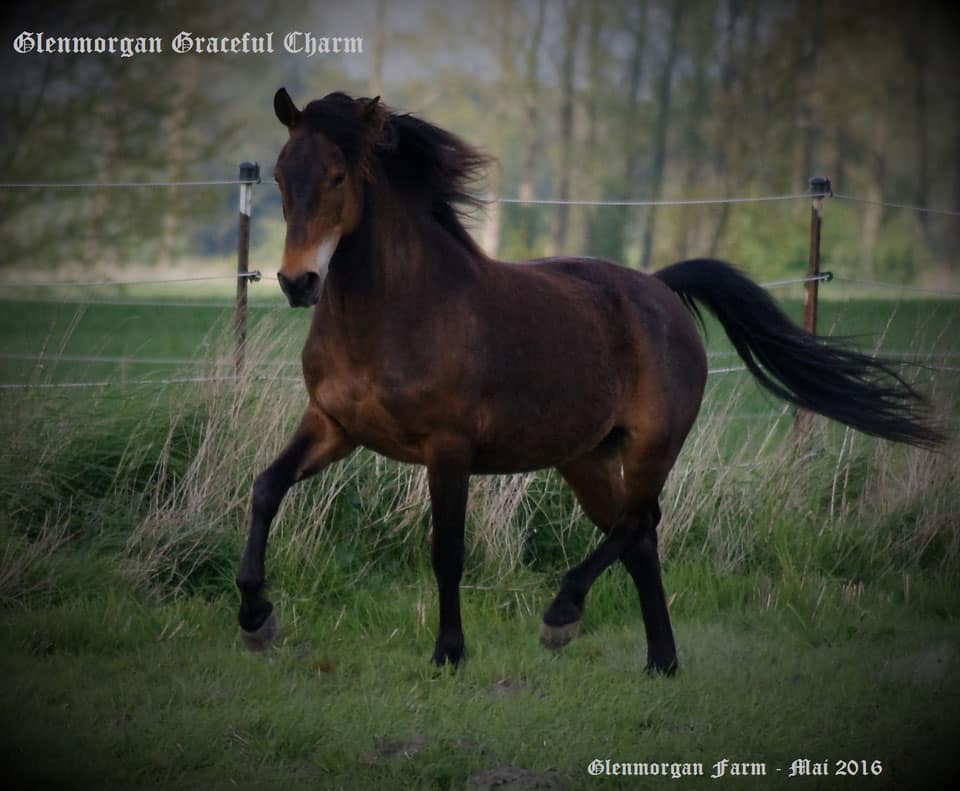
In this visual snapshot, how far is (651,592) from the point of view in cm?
551

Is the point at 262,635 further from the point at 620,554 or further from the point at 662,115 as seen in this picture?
the point at 662,115

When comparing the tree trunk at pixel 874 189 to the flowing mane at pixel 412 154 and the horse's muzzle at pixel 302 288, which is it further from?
the horse's muzzle at pixel 302 288

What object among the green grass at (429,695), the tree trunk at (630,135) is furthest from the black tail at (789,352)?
the tree trunk at (630,135)

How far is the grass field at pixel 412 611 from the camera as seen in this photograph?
4227 millimetres

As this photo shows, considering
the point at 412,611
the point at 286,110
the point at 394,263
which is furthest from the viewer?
the point at 412,611

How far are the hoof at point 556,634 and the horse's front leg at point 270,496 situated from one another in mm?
1144

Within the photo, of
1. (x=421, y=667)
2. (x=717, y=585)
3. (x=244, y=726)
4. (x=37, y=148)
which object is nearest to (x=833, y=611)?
(x=717, y=585)

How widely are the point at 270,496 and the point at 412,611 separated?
1200 mm

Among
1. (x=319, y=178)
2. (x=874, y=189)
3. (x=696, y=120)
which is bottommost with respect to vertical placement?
(x=319, y=178)

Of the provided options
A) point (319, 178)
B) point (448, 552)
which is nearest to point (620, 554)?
point (448, 552)

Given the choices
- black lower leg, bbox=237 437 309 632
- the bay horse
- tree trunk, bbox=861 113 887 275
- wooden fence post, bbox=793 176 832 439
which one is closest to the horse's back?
the bay horse

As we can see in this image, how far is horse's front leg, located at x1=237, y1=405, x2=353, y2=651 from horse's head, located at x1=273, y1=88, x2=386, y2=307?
757mm

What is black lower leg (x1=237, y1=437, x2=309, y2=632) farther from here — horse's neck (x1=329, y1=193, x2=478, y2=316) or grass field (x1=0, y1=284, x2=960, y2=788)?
horse's neck (x1=329, y1=193, x2=478, y2=316)

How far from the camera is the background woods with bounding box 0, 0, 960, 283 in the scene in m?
15.4
